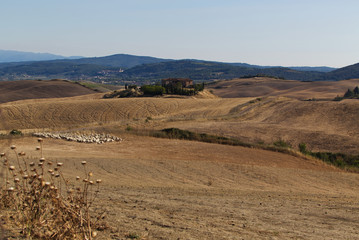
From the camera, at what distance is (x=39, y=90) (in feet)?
354

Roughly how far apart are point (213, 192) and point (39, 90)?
105525mm

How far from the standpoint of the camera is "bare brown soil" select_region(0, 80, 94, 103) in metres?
100.0

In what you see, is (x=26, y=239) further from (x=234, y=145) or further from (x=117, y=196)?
(x=234, y=145)

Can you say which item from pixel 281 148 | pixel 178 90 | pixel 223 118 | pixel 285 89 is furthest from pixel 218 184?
pixel 285 89

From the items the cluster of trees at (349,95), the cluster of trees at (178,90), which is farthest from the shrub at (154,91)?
the cluster of trees at (349,95)

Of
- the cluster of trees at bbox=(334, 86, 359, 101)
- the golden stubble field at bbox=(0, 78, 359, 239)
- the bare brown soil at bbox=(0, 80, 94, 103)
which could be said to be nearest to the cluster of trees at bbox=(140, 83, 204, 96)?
the cluster of trees at bbox=(334, 86, 359, 101)

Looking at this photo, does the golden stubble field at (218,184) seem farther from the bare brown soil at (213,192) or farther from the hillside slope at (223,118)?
the hillside slope at (223,118)

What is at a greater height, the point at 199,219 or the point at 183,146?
the point at 199,219

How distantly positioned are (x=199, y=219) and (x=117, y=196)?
→ 3.37 metres

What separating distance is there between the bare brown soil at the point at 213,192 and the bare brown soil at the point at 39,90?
8249 cm

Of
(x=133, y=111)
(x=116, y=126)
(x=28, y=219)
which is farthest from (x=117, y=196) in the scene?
(x=133, y=111)

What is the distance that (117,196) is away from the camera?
10.5m

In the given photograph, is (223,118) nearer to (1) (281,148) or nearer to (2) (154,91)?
(1) (281,148)

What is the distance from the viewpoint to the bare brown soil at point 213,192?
7496 mm
